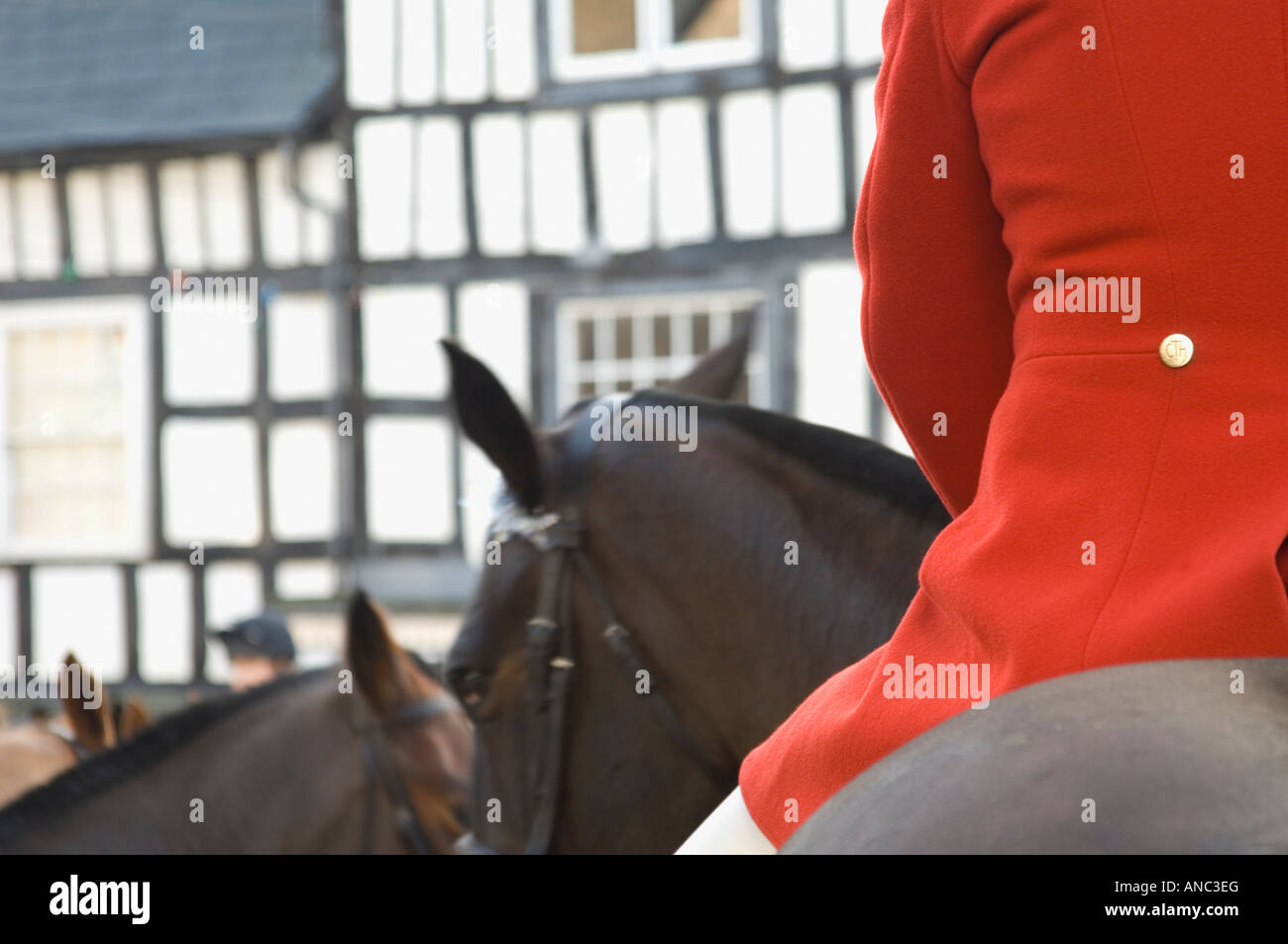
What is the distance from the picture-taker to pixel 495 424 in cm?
238

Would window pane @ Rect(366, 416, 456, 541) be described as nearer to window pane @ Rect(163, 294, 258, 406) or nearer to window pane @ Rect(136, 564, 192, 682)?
window pane @ Rect(163, 294, 258, 406)

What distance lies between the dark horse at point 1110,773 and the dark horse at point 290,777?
2401 mm

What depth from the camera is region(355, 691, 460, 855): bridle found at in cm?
364

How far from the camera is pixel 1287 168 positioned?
1.11 meters

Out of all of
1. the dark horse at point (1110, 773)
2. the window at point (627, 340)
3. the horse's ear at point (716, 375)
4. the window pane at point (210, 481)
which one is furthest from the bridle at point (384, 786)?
the window pane at point (210, 481)

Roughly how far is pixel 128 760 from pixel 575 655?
1.45 metres

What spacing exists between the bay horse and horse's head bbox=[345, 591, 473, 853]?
2.82 ft

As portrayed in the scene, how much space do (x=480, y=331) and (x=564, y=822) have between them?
8.80 m
